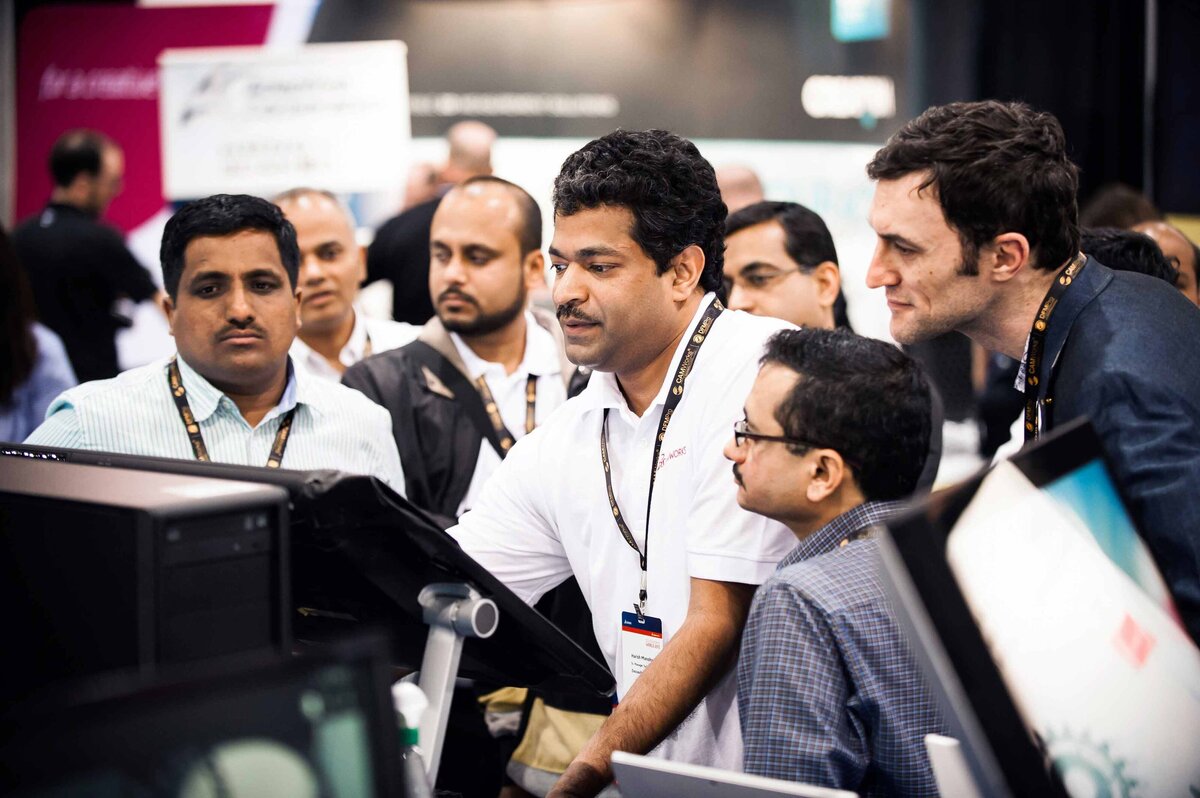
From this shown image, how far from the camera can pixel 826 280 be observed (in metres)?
3.47

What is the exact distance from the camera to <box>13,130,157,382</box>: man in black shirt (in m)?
5.45

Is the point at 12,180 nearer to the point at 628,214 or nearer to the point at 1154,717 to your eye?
the point at 628,214

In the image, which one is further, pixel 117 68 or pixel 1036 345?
pixel 117 68

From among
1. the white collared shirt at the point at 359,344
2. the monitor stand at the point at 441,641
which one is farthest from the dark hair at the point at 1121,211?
the monitor stand at the point at 441,641

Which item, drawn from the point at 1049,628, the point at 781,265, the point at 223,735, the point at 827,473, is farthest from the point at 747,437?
the point at 781,265

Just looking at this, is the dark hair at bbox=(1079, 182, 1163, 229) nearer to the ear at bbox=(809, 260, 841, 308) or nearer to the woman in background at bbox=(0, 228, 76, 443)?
the ear at bbox=(809, 260, 841, 308)

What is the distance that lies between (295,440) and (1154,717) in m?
1.72

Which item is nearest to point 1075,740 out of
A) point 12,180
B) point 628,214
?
point 628,214

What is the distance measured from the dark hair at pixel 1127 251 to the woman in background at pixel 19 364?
291 centimetres

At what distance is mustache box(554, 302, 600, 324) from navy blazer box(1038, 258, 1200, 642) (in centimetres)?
71

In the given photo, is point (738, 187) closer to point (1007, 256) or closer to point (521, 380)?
point (521, 380)

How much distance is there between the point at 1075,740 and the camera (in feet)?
3.59

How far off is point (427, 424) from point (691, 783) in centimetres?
199

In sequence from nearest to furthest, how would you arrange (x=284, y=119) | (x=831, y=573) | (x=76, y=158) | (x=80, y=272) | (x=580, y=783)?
1. (x=831, y=573)
2. (x=580, y=783)
3. (x=80, y=272)
4. (x=76, y=158)
5. (x=284, y=119)
